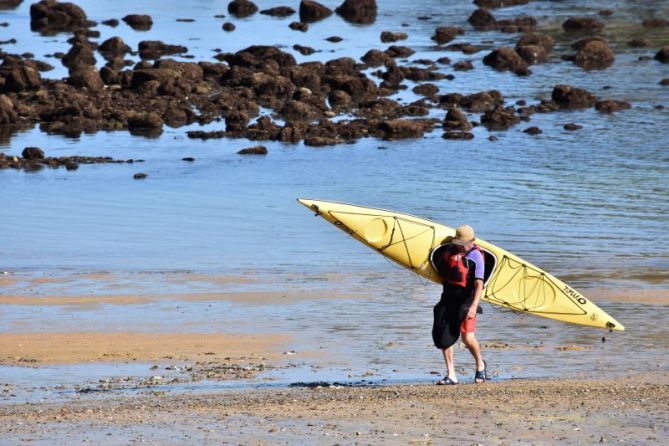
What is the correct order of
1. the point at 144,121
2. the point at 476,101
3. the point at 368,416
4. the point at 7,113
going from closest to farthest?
the point at 368,416 → the point at 144,121 → the point at 7,113 → the point at 476,101

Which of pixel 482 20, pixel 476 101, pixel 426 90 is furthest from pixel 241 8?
pixel 476 101

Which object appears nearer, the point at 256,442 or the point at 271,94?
the point at 256,442

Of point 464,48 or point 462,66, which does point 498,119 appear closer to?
point 462,66

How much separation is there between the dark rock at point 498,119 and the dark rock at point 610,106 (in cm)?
370

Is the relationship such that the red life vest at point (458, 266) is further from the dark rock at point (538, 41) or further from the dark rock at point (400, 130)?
the dark rock at point (538, 41)

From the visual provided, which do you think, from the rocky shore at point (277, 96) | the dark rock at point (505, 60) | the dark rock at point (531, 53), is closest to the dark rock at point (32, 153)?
the rocky shore at point (277, 96)

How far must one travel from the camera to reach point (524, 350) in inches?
712

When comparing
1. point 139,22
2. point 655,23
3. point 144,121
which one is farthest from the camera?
point 139,22

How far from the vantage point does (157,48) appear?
→ 65000 mm

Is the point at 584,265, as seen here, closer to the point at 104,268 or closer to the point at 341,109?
the point at 104,268

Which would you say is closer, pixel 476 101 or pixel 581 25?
pixel 476 101

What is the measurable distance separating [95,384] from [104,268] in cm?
913

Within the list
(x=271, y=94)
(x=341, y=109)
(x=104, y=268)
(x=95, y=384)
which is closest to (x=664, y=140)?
(x=341, y=109)

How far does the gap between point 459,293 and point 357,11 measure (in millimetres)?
67413
